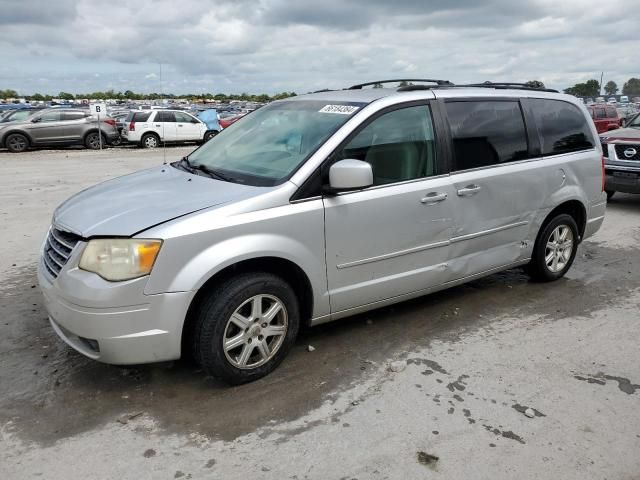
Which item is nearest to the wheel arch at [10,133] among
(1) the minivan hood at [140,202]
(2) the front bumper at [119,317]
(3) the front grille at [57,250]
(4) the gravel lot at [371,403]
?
(4) the gravel lot at [371,403]

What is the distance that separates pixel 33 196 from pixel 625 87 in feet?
303

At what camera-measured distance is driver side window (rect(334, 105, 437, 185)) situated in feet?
12.7

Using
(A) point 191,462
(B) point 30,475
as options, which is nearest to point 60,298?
(B) point 30,475

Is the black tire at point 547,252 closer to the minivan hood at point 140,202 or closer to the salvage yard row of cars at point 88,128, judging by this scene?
the minivan hood at point 140,202

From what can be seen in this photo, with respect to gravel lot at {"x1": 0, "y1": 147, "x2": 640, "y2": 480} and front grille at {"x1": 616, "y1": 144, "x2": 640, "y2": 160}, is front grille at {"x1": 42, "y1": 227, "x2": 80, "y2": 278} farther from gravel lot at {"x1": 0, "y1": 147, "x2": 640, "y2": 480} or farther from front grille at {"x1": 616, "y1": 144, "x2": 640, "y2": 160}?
front grille at {"x1": 616, "y1": 144, "x2": 640, "y2": 160}

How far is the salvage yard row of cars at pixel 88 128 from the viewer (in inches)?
790

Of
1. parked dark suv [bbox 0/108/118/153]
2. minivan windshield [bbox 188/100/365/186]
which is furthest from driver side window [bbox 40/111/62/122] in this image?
minivan windshield [bbox 188/100/365/186]

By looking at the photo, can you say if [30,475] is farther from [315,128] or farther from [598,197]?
[598,197]

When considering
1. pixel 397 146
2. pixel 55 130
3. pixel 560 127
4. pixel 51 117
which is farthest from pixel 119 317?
pixel 51 117

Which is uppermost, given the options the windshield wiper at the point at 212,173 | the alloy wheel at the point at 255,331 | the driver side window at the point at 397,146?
the driver side window at the point at 397,146

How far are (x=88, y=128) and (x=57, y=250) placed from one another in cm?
1963

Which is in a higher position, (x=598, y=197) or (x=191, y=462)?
(x=598, y=197)

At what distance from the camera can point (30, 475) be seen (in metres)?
2.67

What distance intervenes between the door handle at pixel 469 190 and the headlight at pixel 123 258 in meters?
2.29
